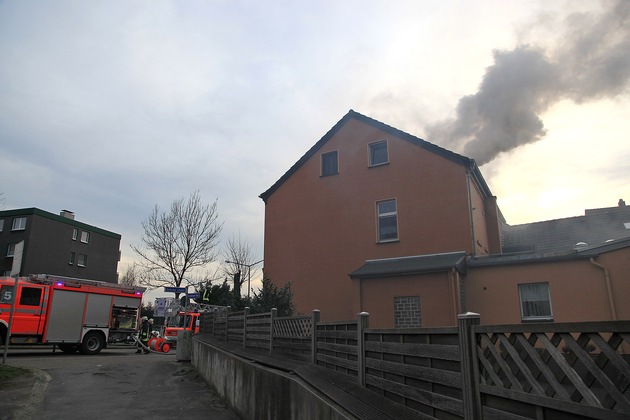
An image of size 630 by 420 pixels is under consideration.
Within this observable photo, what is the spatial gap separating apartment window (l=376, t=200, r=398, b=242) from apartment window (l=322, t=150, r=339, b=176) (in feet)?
9.66

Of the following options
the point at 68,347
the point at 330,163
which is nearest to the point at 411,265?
the point at 330,163

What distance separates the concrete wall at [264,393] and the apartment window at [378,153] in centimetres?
1072

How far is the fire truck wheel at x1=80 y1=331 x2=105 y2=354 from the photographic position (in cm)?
→ 2000

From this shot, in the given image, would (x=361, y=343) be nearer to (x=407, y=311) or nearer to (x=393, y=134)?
(x=407, y=311)

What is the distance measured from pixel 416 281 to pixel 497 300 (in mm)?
2567

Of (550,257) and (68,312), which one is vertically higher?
(550,257)

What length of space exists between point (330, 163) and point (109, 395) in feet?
43.0

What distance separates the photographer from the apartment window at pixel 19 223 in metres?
34.1

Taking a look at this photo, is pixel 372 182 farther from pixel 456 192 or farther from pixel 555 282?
pixel 555 282

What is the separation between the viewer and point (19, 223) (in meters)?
34.4

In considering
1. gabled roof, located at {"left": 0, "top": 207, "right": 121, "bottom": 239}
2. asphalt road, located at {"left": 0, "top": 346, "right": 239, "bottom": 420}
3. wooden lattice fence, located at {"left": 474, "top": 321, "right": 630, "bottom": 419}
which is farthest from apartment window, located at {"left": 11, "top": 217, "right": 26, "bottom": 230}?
wooden lattice fence, located at {"left": 474, "top": 321, "right": 630, "bottom": 419}

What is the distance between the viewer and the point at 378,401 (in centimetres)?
435

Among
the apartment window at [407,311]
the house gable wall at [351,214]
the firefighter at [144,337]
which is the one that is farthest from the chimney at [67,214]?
the apartment window at [407,311]

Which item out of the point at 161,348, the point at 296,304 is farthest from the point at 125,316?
the point at 296,304
